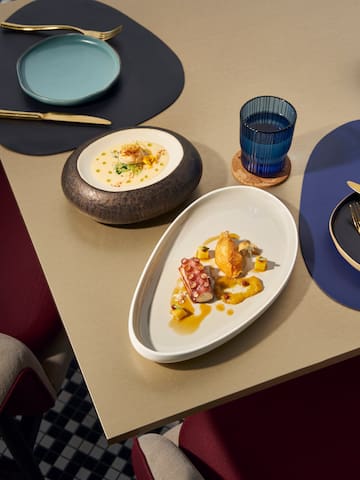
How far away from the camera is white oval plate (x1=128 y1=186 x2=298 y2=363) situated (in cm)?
81

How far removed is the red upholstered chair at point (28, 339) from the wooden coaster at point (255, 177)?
1.55 ft

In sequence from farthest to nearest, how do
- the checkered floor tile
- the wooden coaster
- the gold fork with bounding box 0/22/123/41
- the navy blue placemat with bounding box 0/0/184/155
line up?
the checkered floor tile, the gold fork with bounding box 0/22/123/41, the navy blue placemat with bounding box 0/0/184/155, the wooden coaster

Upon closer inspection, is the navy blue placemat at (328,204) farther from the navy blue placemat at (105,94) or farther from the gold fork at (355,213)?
the navy blue placemat at (105,94)

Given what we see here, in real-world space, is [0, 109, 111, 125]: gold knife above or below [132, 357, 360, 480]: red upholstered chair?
above

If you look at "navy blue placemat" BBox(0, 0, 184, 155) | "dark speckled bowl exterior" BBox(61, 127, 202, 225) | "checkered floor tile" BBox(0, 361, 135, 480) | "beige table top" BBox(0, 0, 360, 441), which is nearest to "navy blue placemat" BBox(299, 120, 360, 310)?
"beige table top" BBox(0, 0, 360, 441)

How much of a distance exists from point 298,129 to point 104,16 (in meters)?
0.60

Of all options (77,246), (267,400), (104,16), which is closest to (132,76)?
(104,16)

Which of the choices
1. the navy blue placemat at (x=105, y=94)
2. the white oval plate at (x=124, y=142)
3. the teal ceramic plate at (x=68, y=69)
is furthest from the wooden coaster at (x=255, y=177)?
the teal ceramic plate at (x=68, y=69)

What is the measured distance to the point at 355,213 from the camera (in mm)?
945

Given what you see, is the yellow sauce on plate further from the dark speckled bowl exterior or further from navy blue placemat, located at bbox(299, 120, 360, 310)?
navy blue placemat, located at bbox(299, 120, 360, 310)

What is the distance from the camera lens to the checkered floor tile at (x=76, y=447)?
1.51 metres

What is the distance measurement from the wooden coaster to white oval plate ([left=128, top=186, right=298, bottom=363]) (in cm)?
5

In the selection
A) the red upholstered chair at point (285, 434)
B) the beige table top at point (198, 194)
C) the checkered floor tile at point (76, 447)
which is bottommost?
the checkered floor tile at point (76, 447)

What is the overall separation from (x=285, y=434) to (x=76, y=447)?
751 millimetres
